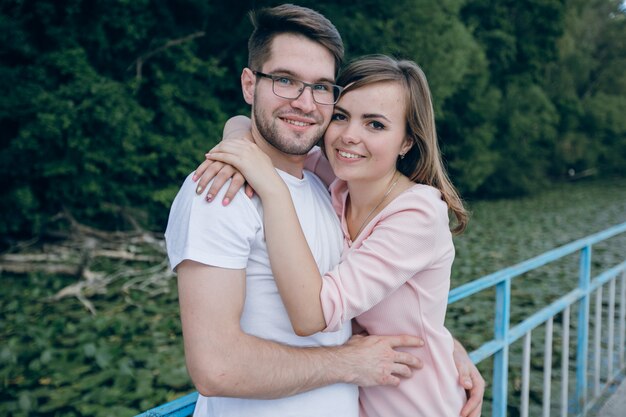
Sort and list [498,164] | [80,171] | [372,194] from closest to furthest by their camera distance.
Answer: [372,194] → [80,171] → [498,164]

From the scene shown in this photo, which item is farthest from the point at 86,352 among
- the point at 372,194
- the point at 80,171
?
the point at 80,171

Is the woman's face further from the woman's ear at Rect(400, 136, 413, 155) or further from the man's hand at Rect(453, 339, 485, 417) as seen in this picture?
the man's hand at Rect(453, 339, 485, 417)

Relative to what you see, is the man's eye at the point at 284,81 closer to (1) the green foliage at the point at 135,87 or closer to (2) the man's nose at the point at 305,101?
(2) the man's nose at the point at 305,101

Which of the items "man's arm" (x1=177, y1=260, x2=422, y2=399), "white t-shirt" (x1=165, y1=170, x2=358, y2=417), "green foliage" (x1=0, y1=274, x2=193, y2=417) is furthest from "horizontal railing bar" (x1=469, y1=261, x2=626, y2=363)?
"green foliage" (x1=0, y1=274, x2=193, y2=417)

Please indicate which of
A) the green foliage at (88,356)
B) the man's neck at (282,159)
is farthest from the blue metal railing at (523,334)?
the green foliage at (88,356)

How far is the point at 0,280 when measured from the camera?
6.14 metres

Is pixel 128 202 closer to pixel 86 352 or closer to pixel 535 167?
pixel 86 352

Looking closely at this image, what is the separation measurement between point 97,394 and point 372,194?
2.66 meters

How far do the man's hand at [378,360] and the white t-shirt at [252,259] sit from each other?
2.2 inches

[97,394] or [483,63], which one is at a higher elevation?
[483,63]

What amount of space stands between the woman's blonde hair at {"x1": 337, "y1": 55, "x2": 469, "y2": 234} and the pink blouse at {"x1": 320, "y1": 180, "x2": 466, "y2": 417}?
0.63 ft

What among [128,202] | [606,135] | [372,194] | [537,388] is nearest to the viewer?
[372,194]

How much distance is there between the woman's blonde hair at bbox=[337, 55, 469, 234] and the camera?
1.83 metres

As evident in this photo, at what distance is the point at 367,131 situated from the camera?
184cm
